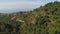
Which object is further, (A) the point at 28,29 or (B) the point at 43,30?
(A) the point at 28,29

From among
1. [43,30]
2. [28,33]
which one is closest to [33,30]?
[28,33]

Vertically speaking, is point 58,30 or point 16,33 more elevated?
point 58,30

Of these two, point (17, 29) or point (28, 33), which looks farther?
point (17, 29)

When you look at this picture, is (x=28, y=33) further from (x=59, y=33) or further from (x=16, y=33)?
(x=59, y=33)

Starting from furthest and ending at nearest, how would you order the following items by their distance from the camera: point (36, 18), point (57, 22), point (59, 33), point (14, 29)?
point (14, 29), point (36, 18), point (57, 22), point (59, 33)

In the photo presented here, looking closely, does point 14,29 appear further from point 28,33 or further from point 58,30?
point 58,30

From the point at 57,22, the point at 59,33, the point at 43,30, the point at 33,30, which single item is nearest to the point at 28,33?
the point at 33,30

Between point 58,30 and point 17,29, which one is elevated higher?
point 58,30

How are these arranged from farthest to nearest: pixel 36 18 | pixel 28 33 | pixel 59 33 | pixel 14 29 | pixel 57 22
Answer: pixel 14 29 < pixel 36 18 < pixel 28 33 < pixel 57 22 < pixel 59 33

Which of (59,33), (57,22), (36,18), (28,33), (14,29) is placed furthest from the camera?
(14,29)
